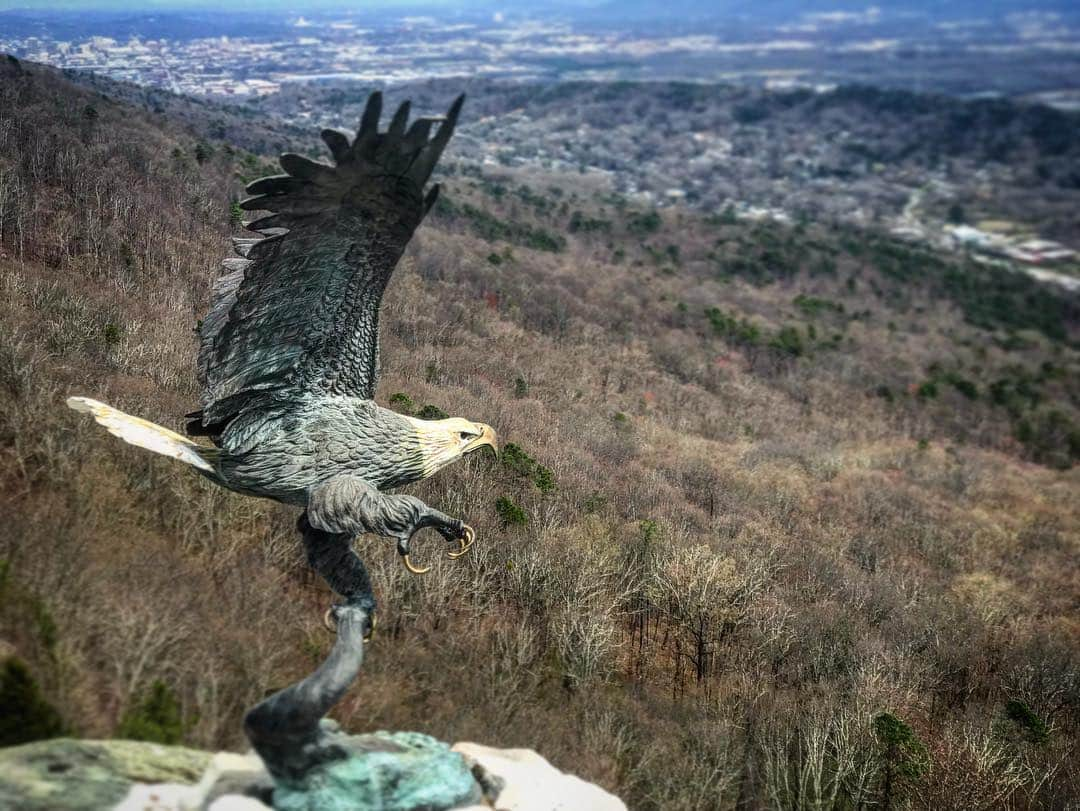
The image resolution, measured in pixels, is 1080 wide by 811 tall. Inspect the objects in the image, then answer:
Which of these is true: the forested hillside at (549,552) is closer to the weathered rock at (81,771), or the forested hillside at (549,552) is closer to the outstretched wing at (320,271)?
the weathered rock at (81,771)

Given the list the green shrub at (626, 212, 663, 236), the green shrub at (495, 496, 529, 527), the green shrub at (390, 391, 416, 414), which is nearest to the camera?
the green shrub at (495, 496, 529, 527)

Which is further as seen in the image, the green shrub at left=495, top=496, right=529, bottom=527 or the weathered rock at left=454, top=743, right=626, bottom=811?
the green shrub at left=495, top=496, right=529, bottom=527

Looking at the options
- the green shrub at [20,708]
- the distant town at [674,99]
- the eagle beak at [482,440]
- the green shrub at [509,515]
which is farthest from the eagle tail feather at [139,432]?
the distant town at [674,99]

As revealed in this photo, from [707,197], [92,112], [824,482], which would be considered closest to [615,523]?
[824,482]

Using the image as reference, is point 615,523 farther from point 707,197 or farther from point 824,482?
point 707,197

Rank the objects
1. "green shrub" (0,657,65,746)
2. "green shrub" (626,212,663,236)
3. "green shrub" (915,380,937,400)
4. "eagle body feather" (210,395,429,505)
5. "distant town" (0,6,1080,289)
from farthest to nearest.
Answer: "green shrub" (626,212,663,236) < "green shrub" (915,380,937,400) < "distant town" (0,6,1080,289) < "eagle body feather" (210,395,429,505) < "green shrub" (0,657,65,746)

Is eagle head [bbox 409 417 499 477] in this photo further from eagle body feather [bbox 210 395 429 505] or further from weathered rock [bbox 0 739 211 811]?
weathered rock [bbox 0 739 211 811]

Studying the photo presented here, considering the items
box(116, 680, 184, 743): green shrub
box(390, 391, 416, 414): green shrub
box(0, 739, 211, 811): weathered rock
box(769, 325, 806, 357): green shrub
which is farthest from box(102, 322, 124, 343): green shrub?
box(769, 325, 806, 357): green shrub
